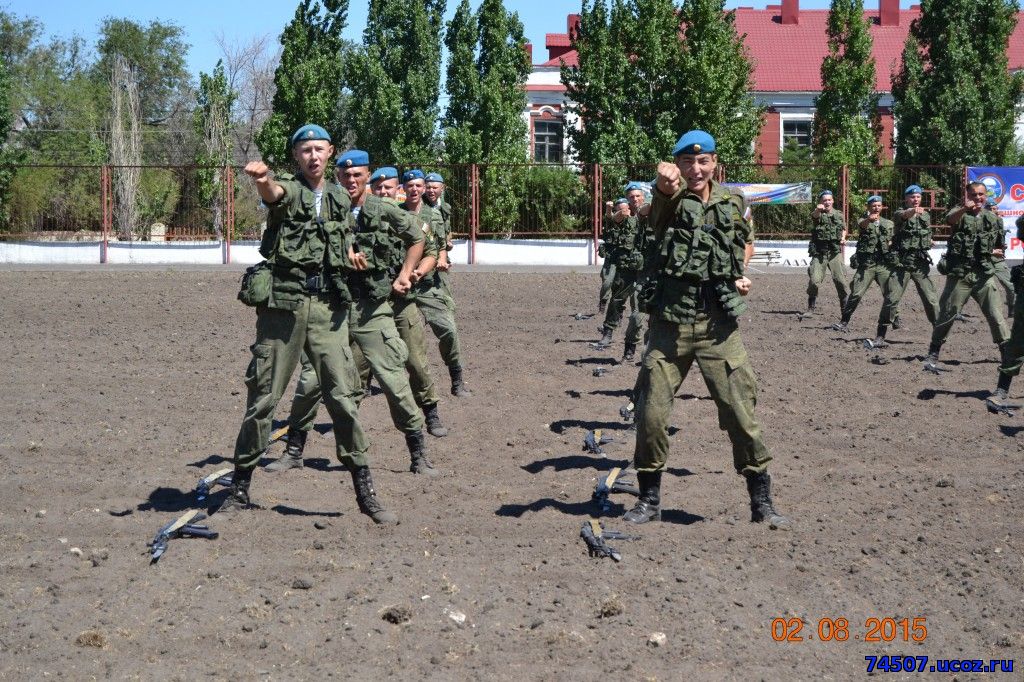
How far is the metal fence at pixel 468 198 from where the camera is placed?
34.2m

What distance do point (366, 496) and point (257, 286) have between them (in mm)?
1361

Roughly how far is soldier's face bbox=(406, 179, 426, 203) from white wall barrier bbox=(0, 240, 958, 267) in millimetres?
23563

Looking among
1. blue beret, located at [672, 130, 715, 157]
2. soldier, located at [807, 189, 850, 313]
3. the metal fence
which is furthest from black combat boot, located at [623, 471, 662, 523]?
the metal fence

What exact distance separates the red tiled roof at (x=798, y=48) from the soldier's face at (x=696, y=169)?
147 feet

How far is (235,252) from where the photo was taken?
34000mm

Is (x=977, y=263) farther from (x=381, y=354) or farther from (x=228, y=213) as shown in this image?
(x=228, y=213)

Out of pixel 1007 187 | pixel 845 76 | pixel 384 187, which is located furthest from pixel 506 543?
pixel 845 76

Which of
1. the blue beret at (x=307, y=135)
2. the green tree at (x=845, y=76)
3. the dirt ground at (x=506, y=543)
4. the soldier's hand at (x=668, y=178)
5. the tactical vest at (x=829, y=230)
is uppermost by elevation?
the green tree at (x=845, y=76)

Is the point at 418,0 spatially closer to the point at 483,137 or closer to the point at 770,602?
the point at 483,137

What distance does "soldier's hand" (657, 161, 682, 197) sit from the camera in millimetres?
6562

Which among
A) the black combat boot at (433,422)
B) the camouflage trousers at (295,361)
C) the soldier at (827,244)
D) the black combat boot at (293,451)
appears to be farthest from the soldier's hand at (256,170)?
the soldier at (827,244)

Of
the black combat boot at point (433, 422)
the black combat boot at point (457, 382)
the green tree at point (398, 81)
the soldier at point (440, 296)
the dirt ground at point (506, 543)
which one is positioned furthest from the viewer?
the green tree at point (398, 81)

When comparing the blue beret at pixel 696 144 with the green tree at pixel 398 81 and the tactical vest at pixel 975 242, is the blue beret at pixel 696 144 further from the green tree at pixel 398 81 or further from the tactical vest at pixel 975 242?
the green tree at pixel 398 81

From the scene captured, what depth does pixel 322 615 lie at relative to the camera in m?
5.59
